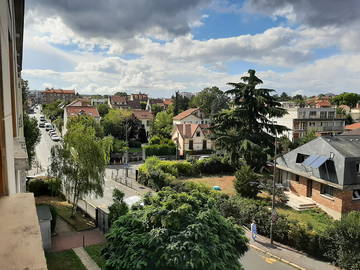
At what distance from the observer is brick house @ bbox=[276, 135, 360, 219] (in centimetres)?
2110

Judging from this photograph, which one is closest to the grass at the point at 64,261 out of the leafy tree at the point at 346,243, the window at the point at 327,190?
the leafy tree at the point at 346,243

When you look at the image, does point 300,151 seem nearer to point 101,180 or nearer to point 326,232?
point 326,232

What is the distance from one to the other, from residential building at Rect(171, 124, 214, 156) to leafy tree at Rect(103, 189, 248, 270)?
37337 millimetres

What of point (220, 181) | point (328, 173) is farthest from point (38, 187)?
point (328, 173)

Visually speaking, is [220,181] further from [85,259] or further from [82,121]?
[85,259]

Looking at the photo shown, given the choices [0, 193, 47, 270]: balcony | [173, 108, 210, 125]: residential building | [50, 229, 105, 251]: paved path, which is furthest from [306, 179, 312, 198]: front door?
[173, 108, 210, 125]: residential building

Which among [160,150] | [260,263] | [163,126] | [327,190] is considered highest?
[163,126]

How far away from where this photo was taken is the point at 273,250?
16719 millimetres

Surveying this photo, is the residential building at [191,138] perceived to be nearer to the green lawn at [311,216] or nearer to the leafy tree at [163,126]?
the leafy tree at [163,126]

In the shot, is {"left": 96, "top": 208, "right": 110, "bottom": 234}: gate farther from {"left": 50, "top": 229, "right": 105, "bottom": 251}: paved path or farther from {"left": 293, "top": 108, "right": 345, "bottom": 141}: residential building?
{"left": 293, "top": 108, "right": 345, "bottom": 141}: residential building

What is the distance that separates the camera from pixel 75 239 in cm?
1750

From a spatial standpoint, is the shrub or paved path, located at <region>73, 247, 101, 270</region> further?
the shrub

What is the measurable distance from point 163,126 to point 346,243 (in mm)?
49893

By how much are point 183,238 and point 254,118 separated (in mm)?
24552
